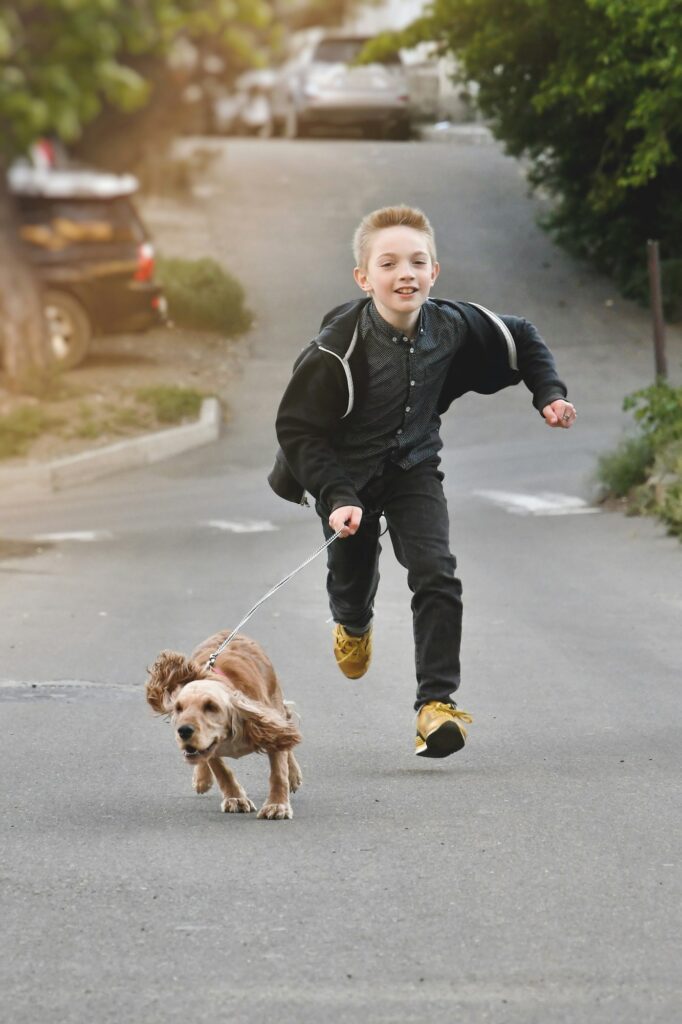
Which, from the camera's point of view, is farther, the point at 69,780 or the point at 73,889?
the point at 69,780

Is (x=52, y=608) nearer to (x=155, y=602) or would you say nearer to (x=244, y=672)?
(x=155, y=602)

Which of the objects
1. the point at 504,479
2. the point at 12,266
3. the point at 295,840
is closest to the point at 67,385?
the point at 12,266

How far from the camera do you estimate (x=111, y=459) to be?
19203mm

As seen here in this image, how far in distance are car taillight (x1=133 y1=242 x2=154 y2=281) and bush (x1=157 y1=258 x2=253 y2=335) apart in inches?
134

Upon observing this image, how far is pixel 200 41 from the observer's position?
21.8 ft

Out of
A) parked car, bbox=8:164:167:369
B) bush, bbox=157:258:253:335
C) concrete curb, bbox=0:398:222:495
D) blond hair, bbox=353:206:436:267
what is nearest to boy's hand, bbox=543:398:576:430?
blond hair, bbox=353:206:436:267

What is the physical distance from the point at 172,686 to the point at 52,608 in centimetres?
564

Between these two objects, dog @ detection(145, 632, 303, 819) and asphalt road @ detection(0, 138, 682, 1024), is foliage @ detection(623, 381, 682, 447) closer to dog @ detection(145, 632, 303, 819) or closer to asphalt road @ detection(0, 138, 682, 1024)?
asphalt road @ detection(0, 138, 682, 1024)

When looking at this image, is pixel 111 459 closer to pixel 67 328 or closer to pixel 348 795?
pixel 67 328

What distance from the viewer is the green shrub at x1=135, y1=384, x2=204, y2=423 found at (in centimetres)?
2114

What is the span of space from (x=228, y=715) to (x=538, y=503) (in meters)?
10.7

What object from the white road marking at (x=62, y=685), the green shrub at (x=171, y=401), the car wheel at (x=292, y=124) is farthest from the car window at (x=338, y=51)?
the white road marking at (x=62, y=685)

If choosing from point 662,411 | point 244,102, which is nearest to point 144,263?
point 662,411

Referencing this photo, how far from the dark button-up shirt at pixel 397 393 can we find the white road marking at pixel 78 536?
25.6 ft
